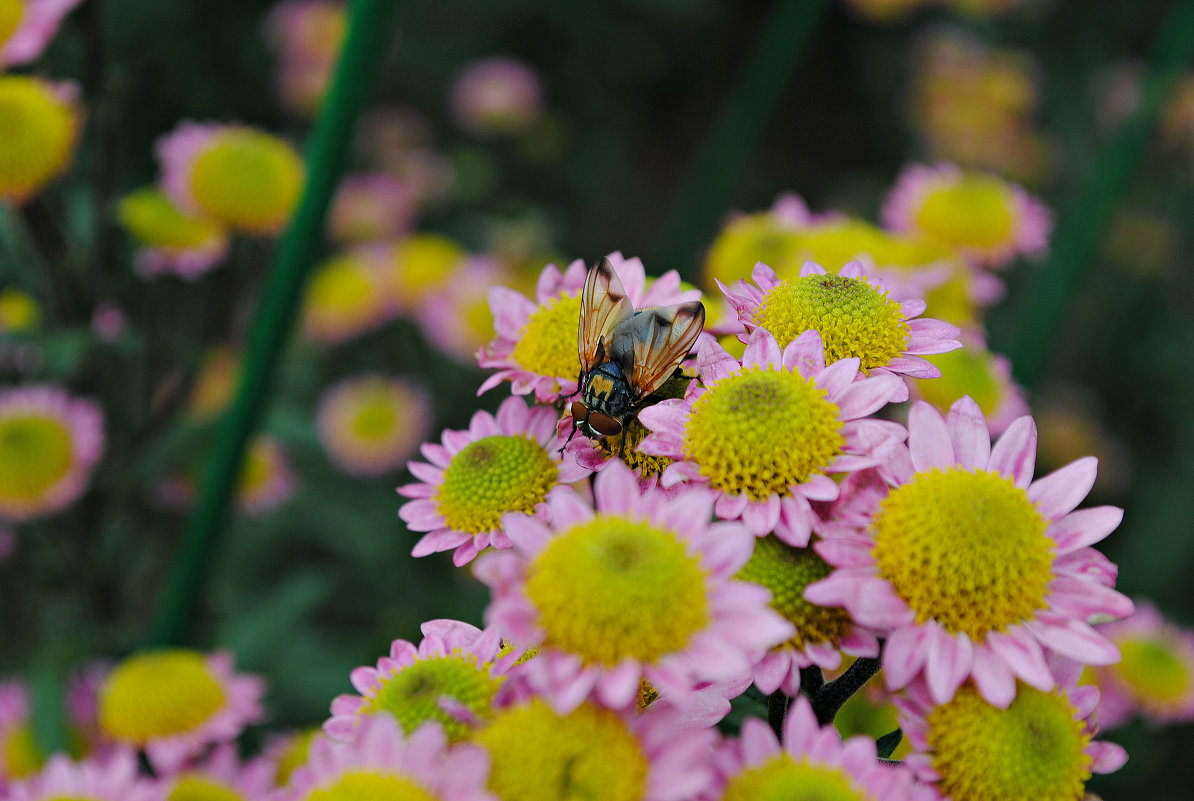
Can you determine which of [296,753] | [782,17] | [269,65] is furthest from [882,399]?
[269,65]

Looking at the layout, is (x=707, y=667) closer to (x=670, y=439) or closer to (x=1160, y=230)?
(x=670, y=439)

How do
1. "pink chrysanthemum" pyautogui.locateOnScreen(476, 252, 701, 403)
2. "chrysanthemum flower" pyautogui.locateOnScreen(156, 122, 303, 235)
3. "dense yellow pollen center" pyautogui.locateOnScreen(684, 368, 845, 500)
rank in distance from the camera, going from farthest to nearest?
"chrysanthemum flower" pyautogui.locateOnScreen(156, 122, 303, 235) < "pink chrysanthemum" pyautogui.locateOnScreen(476, 252, 701, 403) < "dense yellow pollen center" pyautogui.locateOnScreen(684, 368, 845, 500)

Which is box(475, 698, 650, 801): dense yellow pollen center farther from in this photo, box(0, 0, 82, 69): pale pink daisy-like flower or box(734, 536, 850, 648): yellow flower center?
box(0, 0, 82, 69): pale pink daisy-like flower

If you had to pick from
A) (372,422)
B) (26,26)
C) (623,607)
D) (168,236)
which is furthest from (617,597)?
(372,422)

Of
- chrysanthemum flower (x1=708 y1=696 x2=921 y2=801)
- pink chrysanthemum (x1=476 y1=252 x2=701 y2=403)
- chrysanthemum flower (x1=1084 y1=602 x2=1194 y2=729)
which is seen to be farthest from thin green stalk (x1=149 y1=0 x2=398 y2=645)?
chrysanthemum flower (x1=1084 y1=602 x2=1194 y2=729)

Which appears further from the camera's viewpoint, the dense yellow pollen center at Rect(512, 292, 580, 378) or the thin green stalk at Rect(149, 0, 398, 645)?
the thin green stalk at Rect(149, 0, 398, 645)
